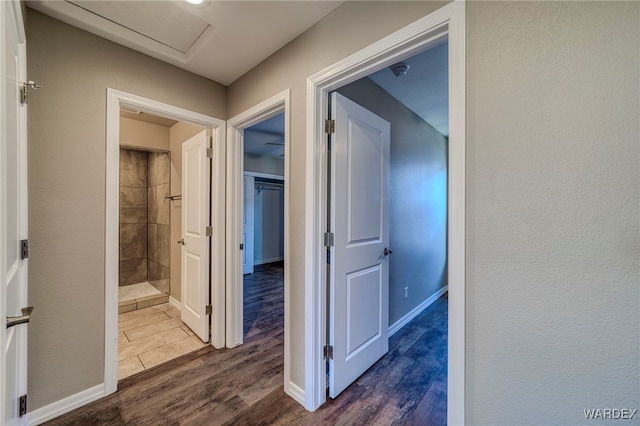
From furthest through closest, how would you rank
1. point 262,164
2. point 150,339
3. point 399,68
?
point 262,164 < point 150,339 < point 399,68

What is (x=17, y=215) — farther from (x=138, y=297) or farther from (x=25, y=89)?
(x=138, y=297)

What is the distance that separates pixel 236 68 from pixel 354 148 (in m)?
1.24

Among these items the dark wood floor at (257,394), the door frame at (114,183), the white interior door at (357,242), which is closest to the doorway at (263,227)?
the dark wood floor at (257,394)

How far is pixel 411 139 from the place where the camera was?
Result: 119 inches

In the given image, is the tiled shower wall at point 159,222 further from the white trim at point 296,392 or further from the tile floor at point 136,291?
the white trim at point 296,392

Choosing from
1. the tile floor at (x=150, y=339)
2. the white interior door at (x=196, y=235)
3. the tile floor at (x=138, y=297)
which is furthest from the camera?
the tile floor at (x=138, y=297)

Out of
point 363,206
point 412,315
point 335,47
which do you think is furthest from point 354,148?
point 412,315

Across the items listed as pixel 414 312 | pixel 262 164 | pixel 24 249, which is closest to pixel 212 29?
pixel 24 249

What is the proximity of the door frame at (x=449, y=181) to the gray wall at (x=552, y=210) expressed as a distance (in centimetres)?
4

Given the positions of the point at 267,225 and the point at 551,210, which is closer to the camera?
the point at 551,210

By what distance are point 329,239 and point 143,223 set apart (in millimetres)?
3843

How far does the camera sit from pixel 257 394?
177 centimetres

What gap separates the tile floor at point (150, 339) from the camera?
2139 millimetres

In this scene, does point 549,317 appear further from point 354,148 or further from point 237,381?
point 237,381
